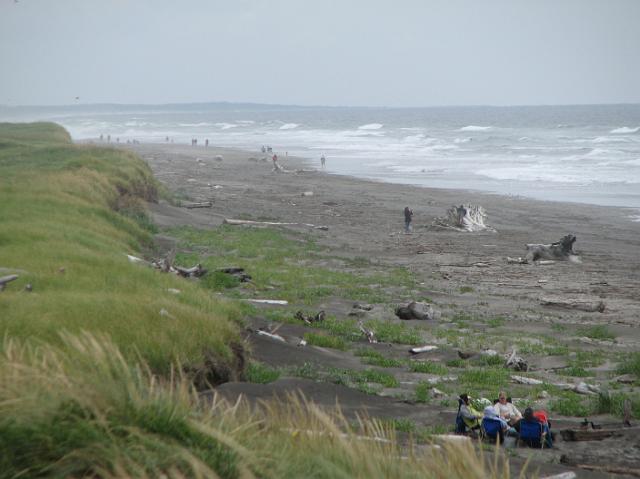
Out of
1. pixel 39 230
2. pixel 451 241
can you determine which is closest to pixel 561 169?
pixel 451 241

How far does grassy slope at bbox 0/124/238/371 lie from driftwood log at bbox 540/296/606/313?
1009 centimetres

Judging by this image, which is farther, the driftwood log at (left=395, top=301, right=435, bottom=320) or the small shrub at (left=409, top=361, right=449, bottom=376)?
the driftwood log at (left=395, top=301, right=435, bottom=320)

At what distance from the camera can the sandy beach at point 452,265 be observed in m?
11.6

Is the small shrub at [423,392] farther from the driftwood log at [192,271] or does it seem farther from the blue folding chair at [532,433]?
the driftwood log at [192,271]

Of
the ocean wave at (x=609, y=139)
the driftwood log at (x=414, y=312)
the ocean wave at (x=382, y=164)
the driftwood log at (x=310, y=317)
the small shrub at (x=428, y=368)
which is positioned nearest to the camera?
the small shrub at (x=428, y=368)

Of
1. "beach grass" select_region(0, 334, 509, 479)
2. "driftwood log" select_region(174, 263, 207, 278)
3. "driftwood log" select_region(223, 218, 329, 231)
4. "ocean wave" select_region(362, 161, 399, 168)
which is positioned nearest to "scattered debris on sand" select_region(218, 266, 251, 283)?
"driftwood log" select_region(174, 263, 207, 278)

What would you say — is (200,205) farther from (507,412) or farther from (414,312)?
(507,412)

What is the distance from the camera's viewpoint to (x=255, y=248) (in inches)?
999

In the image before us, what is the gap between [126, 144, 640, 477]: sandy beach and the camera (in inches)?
457

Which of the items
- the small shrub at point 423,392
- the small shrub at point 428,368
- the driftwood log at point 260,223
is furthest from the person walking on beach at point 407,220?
the small shrub at point 423,392

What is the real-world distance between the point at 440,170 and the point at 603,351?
153ft

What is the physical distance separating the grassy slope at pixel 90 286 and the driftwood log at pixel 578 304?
10088 mm

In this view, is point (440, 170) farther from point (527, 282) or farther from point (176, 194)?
point (527, 282)

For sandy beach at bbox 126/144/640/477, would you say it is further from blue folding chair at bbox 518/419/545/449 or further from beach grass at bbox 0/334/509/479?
beach grass at bbox 0/334/509/479
